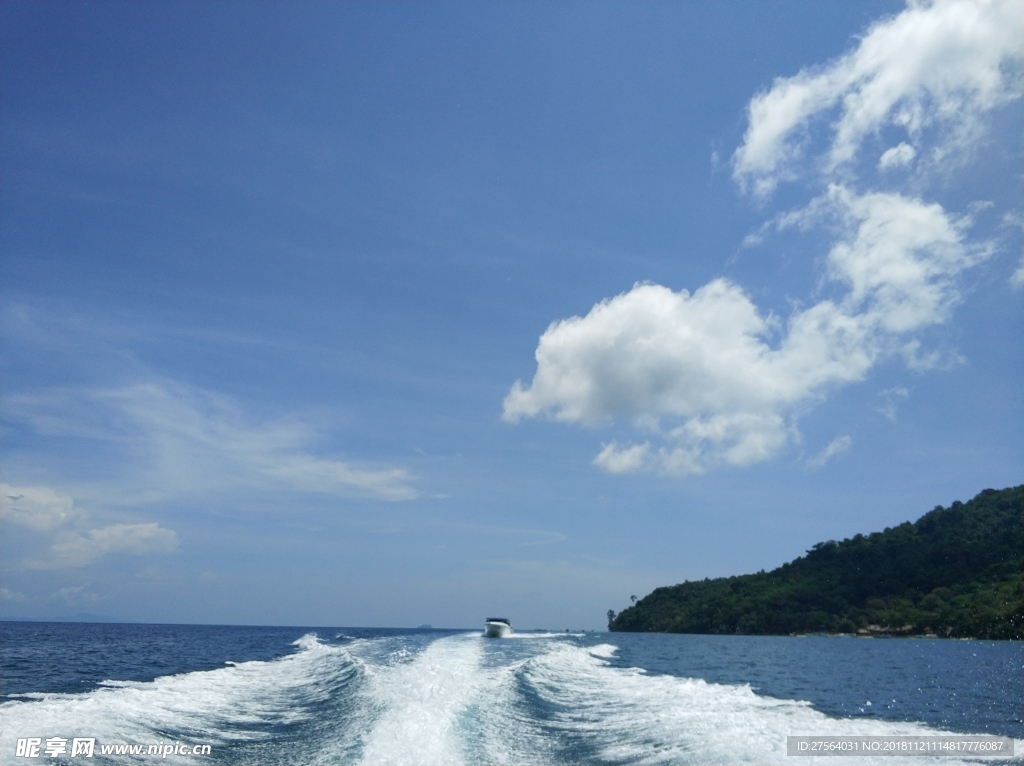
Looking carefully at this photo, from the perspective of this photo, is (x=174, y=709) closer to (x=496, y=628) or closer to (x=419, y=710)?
(x=419, y=710)

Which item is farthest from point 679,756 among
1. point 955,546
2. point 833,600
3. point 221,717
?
point 833,600

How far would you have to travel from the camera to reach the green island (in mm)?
85750

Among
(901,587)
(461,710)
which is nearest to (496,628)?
(461,710)

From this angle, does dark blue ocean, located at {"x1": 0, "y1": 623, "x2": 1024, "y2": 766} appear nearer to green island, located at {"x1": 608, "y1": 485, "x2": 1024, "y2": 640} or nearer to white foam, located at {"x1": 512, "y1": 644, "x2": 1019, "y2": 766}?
white foam, located at {"x1": 512, "y1": 644, "x2": 1019, "y2": 766}

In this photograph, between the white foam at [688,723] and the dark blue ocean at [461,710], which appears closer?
the white foam at [688,723]

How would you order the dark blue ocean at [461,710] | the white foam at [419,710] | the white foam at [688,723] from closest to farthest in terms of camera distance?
the white foam at [419,710]
the white foam at [688,723]
the dark blue ocean at [461,710]

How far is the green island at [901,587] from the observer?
85.8m

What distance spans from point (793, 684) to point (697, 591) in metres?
Answer: 140

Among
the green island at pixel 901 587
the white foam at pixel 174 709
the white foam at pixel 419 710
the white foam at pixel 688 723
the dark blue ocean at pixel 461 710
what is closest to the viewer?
the white foam at pixel 419 710

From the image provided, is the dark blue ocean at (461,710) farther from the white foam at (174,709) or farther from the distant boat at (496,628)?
the distant boat at (496,628)

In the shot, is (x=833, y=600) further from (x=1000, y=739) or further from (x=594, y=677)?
(x=1000, y=739)

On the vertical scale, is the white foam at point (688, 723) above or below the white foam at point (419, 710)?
below

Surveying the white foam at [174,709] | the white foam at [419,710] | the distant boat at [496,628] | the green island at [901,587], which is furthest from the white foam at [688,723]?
the green island at [901,587]

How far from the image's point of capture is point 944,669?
41594 mm
